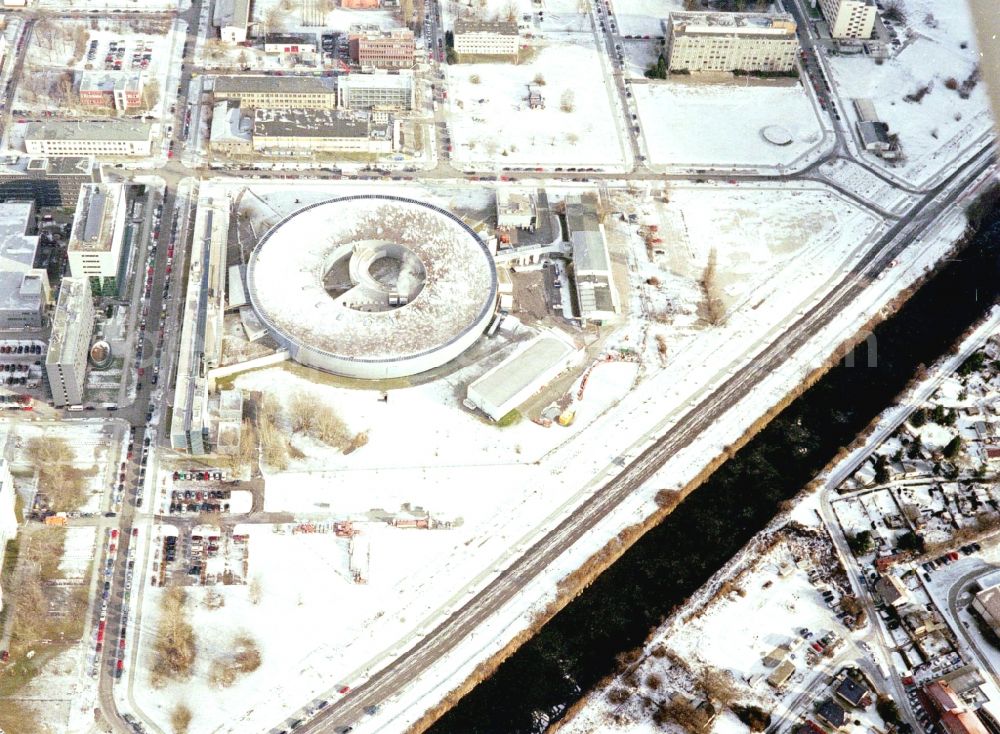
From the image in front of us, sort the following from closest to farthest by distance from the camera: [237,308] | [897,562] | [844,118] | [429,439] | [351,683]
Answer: [351,683] → [897,562] → [429,439] → [237,308] → [844,118]

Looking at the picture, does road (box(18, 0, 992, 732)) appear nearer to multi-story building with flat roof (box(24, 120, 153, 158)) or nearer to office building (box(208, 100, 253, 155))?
multi-story building with flat roof (box(24, 120, 153, 158))

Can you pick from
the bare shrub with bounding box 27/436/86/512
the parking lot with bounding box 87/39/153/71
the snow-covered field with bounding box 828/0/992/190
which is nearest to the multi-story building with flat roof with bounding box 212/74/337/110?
the parking lot with bounding box 87/39/153/71

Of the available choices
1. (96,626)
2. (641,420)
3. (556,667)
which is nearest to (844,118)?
(641,420)

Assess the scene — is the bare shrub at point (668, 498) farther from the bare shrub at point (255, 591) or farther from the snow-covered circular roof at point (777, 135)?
the snow-covered circular roof at point (777, 135)

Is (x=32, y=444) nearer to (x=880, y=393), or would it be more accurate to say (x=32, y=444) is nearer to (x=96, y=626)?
(x=96, y=626)

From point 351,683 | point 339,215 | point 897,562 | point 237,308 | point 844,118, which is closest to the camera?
point 351,683

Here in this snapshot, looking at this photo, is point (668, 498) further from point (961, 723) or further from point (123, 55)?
point (123, 55)

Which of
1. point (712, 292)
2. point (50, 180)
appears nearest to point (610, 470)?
point (712, 292)
